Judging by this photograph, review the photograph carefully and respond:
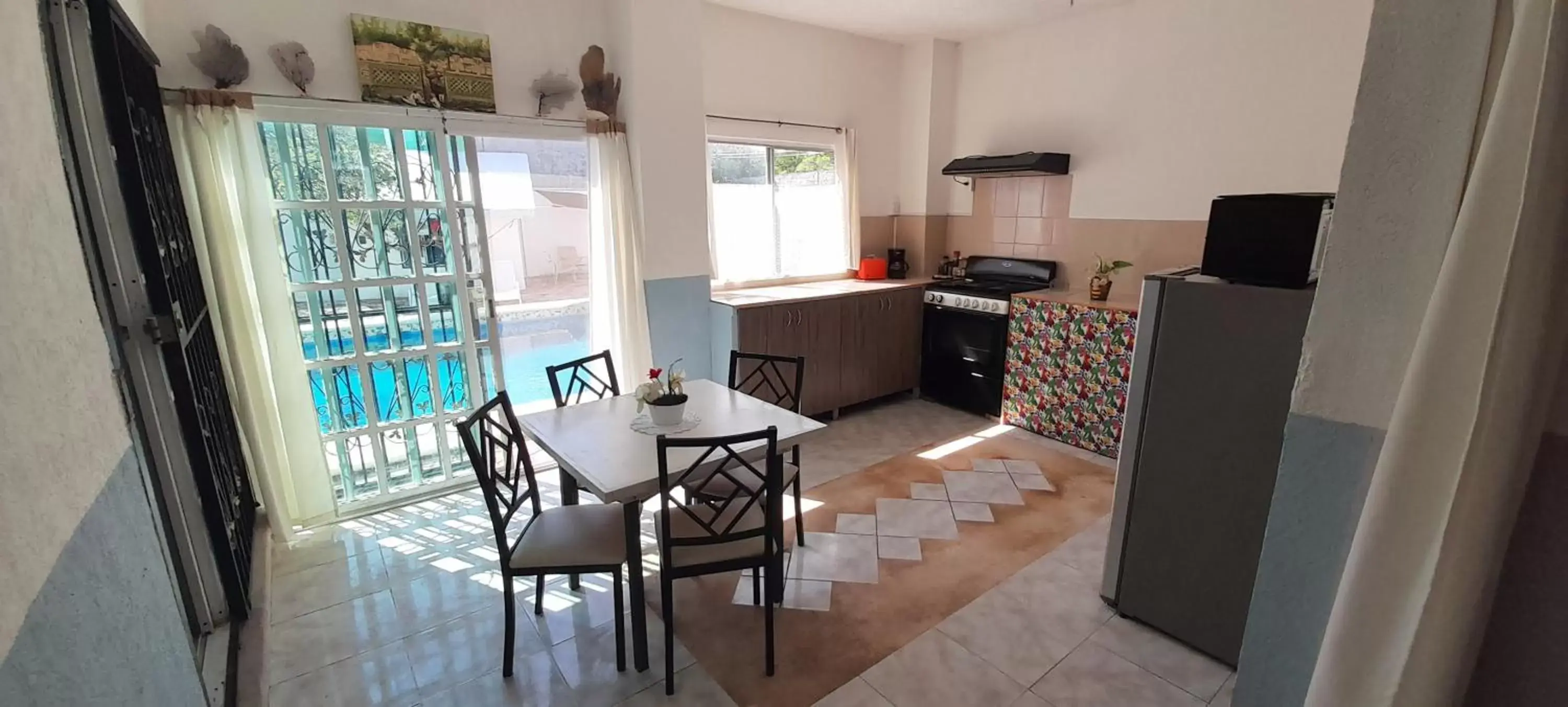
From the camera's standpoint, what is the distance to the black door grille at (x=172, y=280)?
1.79 metres

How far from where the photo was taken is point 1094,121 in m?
4.07

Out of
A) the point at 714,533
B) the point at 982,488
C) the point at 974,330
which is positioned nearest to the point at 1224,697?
the point at 982,488

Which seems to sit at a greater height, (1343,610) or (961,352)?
(1343,610)

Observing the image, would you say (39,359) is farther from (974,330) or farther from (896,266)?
(896,266)

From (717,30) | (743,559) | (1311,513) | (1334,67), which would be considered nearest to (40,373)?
(743,559)

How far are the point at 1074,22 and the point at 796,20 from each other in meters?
1.87

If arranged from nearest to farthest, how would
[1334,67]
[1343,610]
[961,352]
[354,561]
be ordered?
[1343,610], [354,561], [1334,67], [961,352]

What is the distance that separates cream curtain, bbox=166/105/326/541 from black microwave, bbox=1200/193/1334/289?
3685 mm

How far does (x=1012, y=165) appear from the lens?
4168 mm

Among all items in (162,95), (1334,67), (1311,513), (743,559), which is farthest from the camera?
(1334,67)

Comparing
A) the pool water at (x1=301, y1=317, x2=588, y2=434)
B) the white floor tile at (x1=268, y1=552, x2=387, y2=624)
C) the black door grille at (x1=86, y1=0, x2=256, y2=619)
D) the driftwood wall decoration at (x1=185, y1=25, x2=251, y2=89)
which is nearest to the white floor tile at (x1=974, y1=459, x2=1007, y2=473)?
the pool water at (x1=301, y1=317, x2=588, y2=434)

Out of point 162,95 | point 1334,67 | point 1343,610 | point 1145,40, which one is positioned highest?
Result: point 1145,40

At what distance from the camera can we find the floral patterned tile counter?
3.58 metres

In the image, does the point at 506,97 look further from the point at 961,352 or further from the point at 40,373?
the point at 961,352
